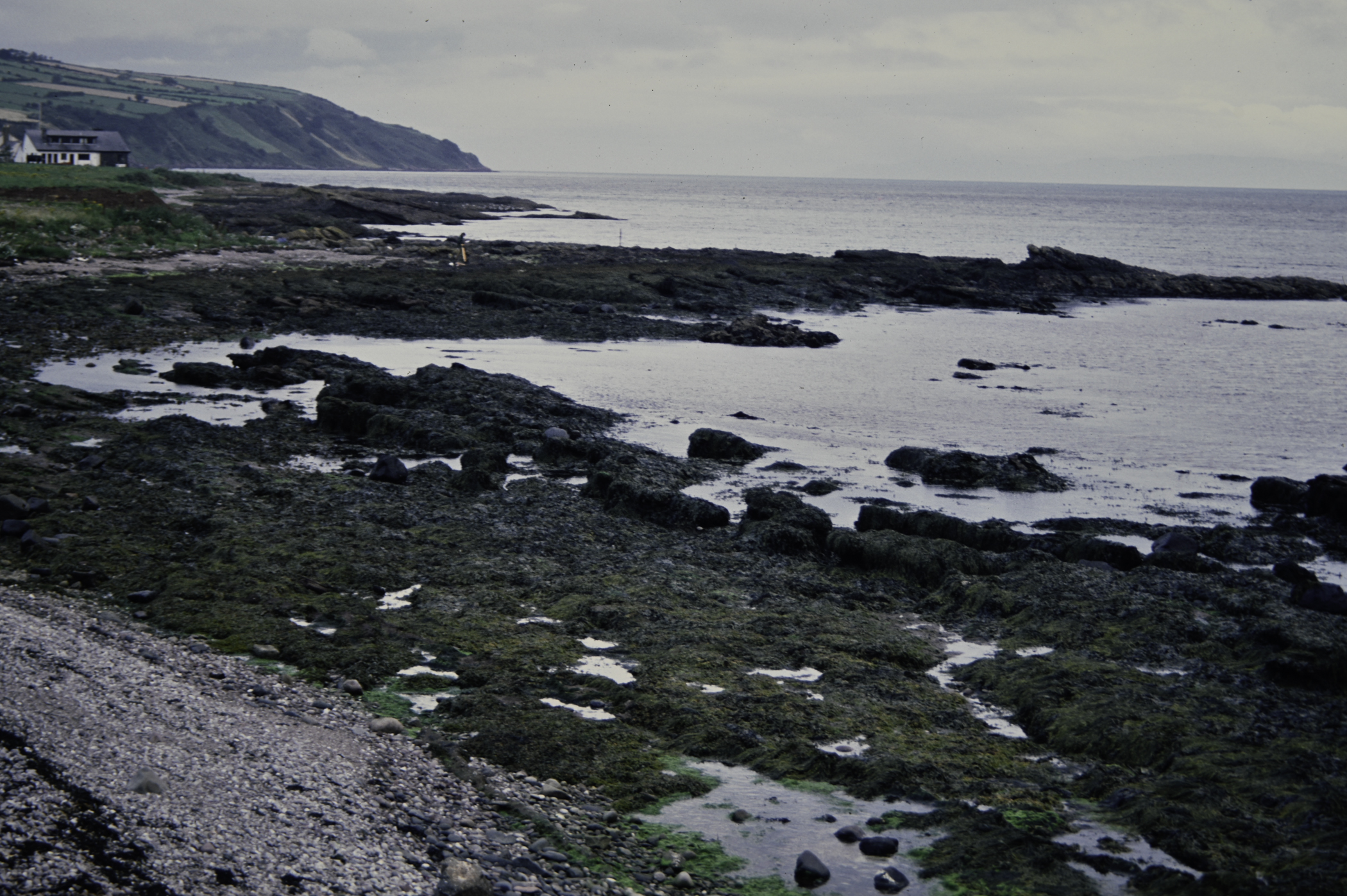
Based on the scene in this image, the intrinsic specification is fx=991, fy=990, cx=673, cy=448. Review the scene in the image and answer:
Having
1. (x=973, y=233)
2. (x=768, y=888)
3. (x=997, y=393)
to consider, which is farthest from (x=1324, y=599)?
(x=973, y=233)

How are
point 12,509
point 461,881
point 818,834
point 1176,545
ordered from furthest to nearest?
point 1176,545, point 12,509, point 818,834, point 461,881

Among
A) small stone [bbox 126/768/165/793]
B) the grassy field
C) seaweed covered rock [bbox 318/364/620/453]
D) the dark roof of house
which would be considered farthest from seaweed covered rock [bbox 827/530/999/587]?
the dark roof of house

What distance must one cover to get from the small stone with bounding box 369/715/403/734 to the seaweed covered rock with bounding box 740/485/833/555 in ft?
24.7

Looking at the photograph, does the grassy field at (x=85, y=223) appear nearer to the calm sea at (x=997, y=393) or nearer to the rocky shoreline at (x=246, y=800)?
the calm sea at (x=997, y=393)

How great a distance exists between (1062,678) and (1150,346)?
36.5m

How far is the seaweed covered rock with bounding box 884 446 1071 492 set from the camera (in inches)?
803

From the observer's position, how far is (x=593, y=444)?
68.8ft

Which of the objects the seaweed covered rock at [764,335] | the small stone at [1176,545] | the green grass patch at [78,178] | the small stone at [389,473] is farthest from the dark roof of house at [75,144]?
the small stone at [1176,545]

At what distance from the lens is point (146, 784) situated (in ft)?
23.3

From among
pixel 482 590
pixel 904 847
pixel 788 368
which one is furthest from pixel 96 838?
pixel 788 368

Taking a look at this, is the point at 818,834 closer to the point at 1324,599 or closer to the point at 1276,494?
the point at 1324,599

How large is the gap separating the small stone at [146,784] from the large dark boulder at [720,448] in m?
15.3

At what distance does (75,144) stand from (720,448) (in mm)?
135900

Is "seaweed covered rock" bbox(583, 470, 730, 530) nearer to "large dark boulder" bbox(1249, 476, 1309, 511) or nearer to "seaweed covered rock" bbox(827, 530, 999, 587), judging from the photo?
"seaweed covered rock" bbox(827, 530, 999, 587)
